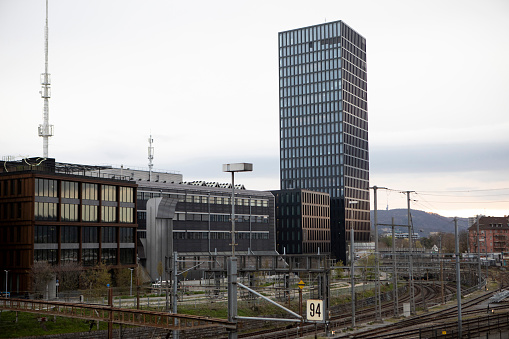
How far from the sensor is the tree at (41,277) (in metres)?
79.8

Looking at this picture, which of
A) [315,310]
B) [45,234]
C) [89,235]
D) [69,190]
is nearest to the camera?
[315,310]

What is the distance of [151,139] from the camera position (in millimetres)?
148250

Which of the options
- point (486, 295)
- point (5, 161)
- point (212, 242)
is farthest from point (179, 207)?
point (486, 295)

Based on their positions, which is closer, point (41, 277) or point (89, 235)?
point (41, 277)

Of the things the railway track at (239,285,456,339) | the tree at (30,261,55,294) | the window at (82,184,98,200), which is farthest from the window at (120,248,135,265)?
the railway track at (239,285,456,339)

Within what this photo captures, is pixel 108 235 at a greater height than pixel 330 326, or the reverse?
pixel 108 235

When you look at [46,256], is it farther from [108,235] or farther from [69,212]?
[108,235]

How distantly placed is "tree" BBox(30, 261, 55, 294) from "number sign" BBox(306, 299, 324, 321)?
5968 cm

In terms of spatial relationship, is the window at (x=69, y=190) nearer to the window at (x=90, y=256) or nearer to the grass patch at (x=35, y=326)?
the window at (x=90, y=256)

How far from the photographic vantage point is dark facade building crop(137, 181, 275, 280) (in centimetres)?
10775

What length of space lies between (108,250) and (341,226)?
108208 millimetres

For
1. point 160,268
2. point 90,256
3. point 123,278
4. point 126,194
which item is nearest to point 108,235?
point 90,256

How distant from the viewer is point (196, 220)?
122 m

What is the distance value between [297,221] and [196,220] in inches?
2189
